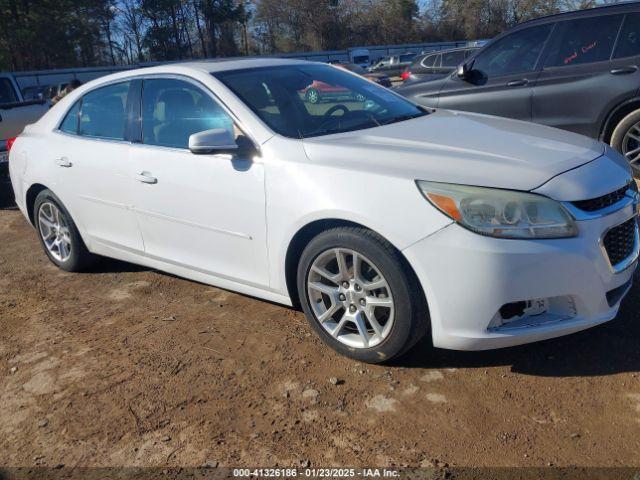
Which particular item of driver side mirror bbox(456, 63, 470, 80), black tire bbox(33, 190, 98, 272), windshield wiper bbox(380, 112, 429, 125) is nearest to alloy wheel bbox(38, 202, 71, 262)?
black tire bbox(33, 190, 98, 272)

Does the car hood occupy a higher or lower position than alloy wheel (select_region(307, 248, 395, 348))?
higher

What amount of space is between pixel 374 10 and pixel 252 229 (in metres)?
70.2

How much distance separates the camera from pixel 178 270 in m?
4.21

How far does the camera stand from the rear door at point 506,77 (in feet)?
22.1

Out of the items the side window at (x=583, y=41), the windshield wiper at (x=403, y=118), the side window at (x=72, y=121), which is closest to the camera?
the windshield wiper at (x=403, y=118)

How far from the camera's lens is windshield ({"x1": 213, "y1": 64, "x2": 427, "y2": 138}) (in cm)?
374

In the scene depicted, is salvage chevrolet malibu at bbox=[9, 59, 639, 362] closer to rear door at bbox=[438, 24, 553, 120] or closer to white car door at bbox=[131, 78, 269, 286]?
white car door at bbox=[131, 78, 269, 286]

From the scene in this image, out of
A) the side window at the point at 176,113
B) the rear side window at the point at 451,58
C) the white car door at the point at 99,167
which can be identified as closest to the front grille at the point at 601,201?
the side window at the point at 176,113

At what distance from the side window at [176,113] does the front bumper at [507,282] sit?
1.58 metres

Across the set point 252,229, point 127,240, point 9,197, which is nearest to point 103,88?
point 127,240

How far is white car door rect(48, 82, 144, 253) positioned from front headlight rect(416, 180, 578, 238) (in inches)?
94.4

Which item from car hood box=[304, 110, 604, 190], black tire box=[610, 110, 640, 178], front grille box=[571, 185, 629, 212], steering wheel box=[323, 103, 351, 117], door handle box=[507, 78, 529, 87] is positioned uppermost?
steering wheel box=[323, 103, 351, 117]

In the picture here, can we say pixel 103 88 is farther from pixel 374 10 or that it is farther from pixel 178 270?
pixel 374 10

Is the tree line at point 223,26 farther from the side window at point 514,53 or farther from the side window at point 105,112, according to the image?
the side window at point 105,112
